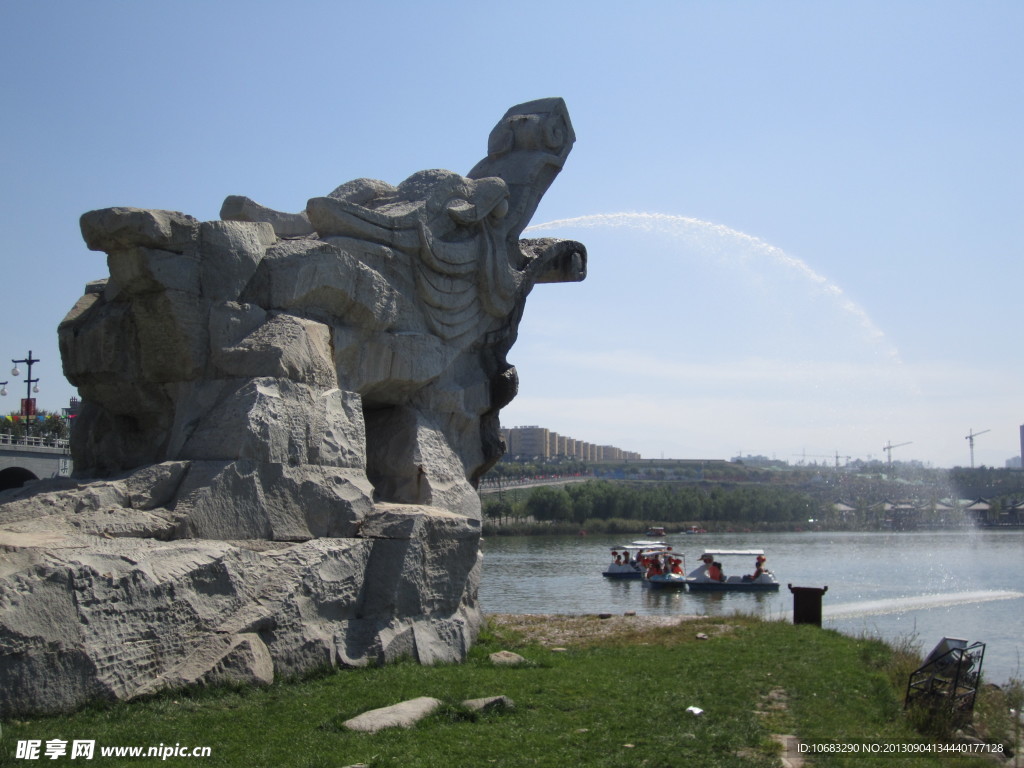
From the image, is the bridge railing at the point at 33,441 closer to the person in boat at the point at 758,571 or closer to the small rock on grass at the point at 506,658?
the person in boat at the point at 758,571

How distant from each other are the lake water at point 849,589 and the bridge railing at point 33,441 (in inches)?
538

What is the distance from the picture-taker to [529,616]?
14.6 meters

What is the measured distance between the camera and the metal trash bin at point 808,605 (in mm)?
14133

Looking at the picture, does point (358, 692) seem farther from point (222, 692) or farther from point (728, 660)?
point (728, 660)


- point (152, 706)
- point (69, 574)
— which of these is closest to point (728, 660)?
point (152, 706)

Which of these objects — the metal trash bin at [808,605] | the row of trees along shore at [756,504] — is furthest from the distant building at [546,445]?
the metal trash bin at [808,605]

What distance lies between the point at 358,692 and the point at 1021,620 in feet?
53.3

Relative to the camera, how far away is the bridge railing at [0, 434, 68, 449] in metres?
29.2

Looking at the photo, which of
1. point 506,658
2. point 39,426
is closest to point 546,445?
point 39,426

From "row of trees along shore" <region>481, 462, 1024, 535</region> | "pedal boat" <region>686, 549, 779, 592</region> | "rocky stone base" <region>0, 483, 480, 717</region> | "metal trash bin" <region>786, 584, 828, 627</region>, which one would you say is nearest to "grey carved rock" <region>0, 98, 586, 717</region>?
"rocky stone base" <region>0, 483, 480, 717</region>

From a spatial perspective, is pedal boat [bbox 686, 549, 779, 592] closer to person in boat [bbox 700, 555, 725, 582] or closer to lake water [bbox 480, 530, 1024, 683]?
person in boat [bbox 700, 555, 725, 582]

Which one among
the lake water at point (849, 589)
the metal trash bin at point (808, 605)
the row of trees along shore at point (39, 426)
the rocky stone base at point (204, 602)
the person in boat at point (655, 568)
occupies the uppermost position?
the row of trees along shore at point (39, 426)

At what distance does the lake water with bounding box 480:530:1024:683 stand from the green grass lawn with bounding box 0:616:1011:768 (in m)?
5.66

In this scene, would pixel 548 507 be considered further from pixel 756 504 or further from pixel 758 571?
pixel 758 571
